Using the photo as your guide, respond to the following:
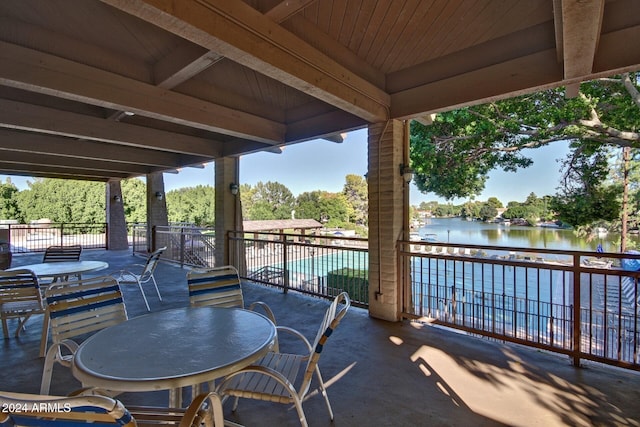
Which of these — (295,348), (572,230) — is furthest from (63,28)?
(572,230)

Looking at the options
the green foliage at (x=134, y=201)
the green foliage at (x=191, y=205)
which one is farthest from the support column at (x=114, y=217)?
the green foliage at (x=191, y=205)

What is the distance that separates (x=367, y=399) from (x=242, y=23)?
276 cm

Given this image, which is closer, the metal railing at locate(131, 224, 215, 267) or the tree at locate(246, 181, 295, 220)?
the metal railing at locate(131, 224, 215, 267)

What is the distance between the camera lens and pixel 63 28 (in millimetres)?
2678

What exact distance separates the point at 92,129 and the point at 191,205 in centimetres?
3155

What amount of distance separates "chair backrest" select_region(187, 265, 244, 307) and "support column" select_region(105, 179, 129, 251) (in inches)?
409

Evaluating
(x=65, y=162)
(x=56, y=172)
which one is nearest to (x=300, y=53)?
(x=65, y=162)

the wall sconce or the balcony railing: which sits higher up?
the wall sconce

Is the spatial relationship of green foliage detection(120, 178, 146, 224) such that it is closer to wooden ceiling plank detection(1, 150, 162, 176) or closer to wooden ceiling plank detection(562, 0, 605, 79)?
wooden ceiling plank detection(1, 150, 162, 176)

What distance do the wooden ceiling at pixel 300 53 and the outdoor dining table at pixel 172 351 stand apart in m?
1.82

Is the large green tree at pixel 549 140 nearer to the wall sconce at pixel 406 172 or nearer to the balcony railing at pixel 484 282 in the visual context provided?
the balcony railing at pixel 484 282

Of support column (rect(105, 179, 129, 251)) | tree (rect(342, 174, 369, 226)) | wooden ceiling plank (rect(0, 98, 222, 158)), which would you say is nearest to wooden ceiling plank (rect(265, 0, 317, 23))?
wooden ceiling plank (rect(0, 98, 222, 158))

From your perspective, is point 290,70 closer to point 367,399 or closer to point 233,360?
point 233,360

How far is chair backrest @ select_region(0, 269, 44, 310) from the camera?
3.10 meters
